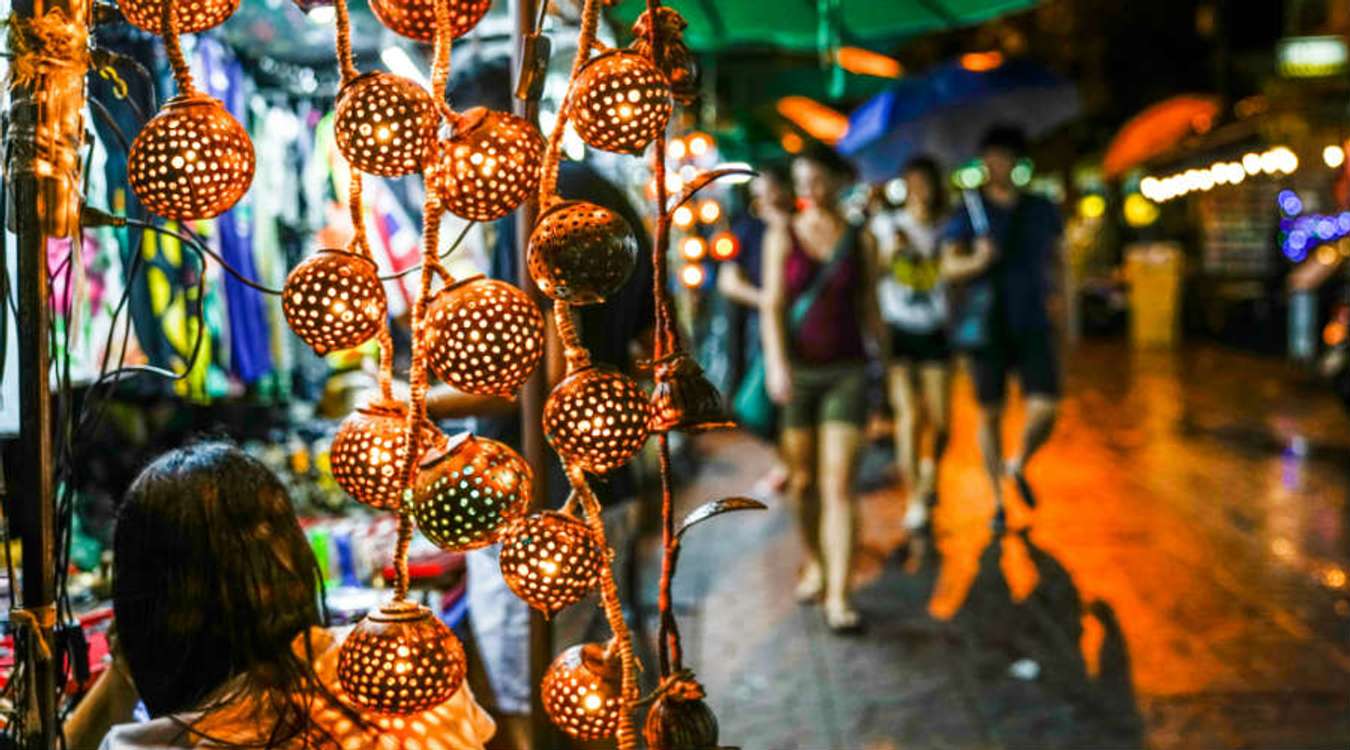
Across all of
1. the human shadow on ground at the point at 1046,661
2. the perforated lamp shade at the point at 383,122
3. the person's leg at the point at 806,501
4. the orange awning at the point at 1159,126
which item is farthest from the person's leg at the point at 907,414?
the orange awning at the point at 1159,126

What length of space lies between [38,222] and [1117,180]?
3105 cm

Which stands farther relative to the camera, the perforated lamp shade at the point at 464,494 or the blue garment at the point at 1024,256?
the blue garment at the point at 1024,256

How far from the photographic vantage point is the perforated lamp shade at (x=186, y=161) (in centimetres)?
167

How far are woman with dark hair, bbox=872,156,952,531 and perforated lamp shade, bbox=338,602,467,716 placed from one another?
6.25 meters

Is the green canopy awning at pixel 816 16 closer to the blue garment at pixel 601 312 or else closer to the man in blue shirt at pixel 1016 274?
the blue garment at pixel 601 312

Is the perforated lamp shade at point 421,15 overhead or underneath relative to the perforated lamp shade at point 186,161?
overhead

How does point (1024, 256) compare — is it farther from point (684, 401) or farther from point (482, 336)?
point (482, 336)

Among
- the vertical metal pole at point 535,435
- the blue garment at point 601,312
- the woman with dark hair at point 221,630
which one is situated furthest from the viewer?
the blue garment at point 601,312

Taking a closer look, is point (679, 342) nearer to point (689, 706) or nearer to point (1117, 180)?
point (689, 706)

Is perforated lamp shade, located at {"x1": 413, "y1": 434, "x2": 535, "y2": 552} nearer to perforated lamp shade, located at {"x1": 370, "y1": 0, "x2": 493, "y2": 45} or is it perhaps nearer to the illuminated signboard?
perforated lamp shade, located at {"x1": 370, "y1": 0, "x2": 493, "y2": 45}

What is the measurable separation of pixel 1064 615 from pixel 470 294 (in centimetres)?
499

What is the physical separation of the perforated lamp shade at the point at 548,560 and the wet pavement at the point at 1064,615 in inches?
112

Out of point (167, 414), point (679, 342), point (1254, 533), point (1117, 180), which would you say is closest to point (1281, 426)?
point (1254, 533)

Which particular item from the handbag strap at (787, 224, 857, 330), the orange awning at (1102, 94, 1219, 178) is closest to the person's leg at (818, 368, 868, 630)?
the handbag strap at (787, 224, 857, 330)
